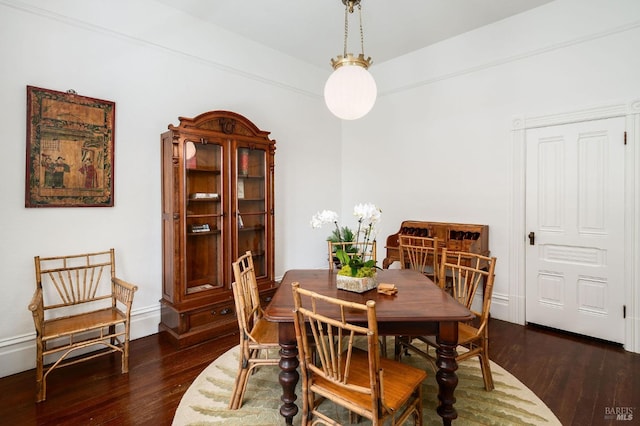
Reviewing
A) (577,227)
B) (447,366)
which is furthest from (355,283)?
(577,227)

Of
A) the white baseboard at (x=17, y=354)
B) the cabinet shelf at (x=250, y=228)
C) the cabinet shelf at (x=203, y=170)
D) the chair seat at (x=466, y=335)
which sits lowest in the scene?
the white baseboard at (x=17, y=354)

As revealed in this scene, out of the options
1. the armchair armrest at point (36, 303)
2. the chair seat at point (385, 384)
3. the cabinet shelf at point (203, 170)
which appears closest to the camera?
the chair seat at point (385, 384)

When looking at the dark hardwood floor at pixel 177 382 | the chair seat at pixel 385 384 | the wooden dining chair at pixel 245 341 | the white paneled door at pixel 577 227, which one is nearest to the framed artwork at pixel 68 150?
the dark hardwood floor at pixel 177 382

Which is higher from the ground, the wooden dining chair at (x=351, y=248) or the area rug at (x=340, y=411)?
the wooden dining chair at (x=351, y=248)

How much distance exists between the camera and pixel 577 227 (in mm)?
3207

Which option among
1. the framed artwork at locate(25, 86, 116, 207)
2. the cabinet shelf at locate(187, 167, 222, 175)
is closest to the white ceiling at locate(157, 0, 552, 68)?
the framed artwork at locate(25, 86, 116, 207)

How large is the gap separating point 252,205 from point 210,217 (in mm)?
534

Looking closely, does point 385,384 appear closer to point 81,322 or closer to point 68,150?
point 81,322

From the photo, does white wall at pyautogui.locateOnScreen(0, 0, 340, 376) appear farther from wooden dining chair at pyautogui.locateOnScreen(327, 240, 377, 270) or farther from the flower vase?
the flower vase

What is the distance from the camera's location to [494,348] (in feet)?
9.73

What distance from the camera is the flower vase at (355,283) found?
205 centimetres

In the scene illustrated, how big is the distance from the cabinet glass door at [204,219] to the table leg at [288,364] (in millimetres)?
1719

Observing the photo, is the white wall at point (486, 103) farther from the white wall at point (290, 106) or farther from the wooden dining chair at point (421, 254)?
the wooden dining chair at point (421, 254)

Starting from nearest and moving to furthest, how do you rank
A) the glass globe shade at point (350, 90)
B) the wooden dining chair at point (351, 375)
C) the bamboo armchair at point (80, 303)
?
the wooden dining chair at point (351, 375), the glass globe shade at point (350, 90), the bamboo armchair at point (80, 303)
